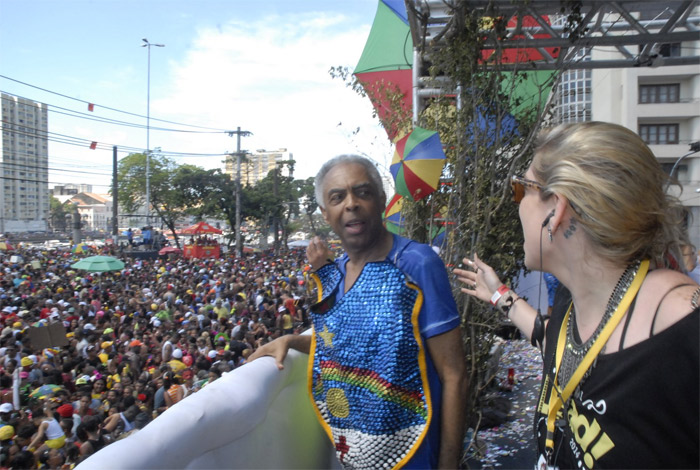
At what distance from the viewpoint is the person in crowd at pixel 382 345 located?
1586mm

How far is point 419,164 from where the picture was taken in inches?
135

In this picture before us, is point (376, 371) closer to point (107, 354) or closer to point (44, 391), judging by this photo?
point (44, 391)

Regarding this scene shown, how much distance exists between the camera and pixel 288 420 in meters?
1.92

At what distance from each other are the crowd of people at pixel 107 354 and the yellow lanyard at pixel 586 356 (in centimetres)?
355

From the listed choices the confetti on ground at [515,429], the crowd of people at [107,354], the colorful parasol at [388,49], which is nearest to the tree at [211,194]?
→ the crowd of people at [107,354]

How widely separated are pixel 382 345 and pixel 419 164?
6.63ft

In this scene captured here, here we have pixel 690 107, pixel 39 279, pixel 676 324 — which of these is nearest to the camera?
pixel 676 324

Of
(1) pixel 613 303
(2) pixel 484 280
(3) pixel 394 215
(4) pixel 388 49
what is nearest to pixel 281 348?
(2) pixel 484 280

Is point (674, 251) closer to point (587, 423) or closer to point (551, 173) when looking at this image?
point (551, 173)

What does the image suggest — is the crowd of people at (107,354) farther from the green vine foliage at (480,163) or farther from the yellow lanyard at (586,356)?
the yellow lanyard at (586,356)

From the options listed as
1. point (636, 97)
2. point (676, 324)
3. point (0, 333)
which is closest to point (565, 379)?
point (676, 324)

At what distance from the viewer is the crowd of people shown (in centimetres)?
545

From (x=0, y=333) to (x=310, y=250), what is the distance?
11211 millimetres

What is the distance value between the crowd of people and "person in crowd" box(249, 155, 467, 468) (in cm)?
288
